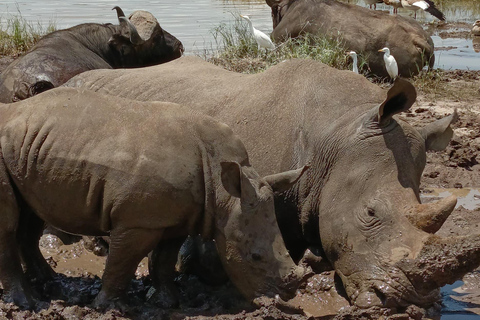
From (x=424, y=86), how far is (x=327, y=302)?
7.01 meters

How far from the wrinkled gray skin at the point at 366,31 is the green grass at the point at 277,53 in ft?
0.84

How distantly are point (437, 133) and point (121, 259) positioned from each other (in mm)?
2301

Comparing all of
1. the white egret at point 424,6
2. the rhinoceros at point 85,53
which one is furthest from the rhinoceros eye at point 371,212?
the white egret at point 424,6

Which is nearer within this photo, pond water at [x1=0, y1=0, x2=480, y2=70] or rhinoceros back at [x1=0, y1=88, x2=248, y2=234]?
rhinoceros back at [x1=0, y1=88, x2=248, y2=234]

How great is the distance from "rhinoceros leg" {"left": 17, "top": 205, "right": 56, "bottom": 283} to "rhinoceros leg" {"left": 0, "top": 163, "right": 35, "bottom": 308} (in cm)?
43

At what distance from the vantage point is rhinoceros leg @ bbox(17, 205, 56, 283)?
18.8 ft

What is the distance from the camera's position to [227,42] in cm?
1311

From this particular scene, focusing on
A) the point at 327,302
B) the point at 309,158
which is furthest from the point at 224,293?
the point at 309,158

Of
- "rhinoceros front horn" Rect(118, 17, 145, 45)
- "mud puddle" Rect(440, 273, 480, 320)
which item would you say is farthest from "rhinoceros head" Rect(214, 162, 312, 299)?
"rhinoceros front horn" Rect(118, 17, 145, 45)

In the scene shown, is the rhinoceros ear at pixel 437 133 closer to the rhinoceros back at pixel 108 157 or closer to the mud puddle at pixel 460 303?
the mud puddle at pixel 460 303

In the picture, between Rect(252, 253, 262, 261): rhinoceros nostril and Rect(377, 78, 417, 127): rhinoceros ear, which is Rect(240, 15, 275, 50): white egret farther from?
Rect(252, 253, 262, 261): rhinoceros nostril

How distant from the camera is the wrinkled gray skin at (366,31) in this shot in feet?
42.1

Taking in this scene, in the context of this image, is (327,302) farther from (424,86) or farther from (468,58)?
(468,58)

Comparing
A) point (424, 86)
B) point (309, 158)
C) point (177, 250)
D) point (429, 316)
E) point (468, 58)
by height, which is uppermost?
point (309, 158)
